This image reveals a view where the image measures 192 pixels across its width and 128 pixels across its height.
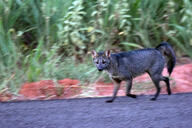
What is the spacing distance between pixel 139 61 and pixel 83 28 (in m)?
2.44

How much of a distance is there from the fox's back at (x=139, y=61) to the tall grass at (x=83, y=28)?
159 centimetres

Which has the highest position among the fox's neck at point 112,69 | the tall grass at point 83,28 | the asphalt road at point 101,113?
the tall grass at point 83,28

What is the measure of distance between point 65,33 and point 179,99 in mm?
3543

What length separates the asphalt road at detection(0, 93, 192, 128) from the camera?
449 centimetres

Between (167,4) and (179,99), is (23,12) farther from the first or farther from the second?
(179,99)

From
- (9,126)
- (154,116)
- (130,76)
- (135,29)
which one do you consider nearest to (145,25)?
(135,29)

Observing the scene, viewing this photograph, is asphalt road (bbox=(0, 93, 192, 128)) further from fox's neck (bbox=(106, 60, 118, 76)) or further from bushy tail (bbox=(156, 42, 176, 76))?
bushy tail (bbox=(156, 42, 176, 76))

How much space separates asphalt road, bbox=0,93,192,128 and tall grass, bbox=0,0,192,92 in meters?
2.12

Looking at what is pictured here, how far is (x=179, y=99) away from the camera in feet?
18.7

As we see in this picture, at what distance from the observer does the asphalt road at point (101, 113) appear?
4.49 metres

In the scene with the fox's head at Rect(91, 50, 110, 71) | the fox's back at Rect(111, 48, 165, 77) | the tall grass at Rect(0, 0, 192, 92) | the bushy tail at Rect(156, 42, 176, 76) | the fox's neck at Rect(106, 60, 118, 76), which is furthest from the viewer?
the tall grass at Rect(0, 0, 192, 92)

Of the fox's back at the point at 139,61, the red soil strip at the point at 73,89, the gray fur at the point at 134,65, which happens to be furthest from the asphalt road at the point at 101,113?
the red soil strip at the point at 73,89

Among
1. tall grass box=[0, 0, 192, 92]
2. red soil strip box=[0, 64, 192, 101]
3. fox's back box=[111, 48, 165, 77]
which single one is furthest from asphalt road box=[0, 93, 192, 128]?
tall grass box=[0, 0, 192, 92]

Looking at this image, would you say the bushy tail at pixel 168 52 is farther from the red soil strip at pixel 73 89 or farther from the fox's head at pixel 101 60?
the fox's head at pixel 101 60
